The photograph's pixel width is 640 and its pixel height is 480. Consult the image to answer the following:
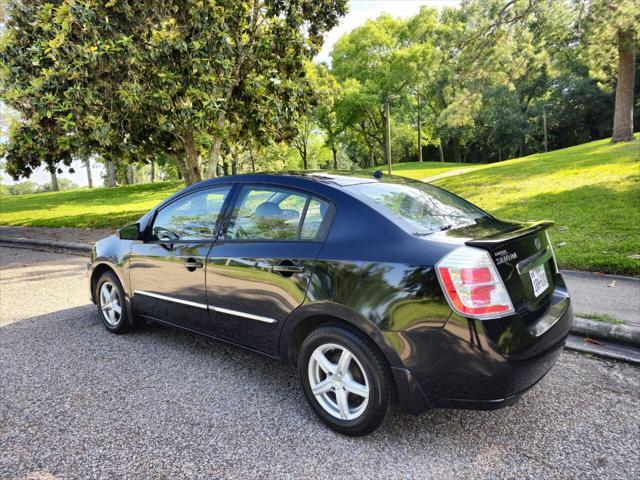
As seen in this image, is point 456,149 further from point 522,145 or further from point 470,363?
point 470,363

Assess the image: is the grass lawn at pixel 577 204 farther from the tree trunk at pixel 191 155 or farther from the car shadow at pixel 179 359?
the car shadow at pixel 179 359

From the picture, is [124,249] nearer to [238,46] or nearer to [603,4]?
[238,46]

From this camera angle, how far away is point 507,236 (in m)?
2.43

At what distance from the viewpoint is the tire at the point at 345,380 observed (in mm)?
2324

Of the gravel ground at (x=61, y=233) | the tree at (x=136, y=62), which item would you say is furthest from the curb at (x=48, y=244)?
the tree at (x=136, y=62)

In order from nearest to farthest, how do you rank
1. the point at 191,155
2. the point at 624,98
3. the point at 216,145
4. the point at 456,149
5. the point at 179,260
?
the point at 179,260, the point at 191,155, the point at 216,145, the point at 624,98, the point at 456,149

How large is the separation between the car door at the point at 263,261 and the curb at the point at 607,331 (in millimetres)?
2650

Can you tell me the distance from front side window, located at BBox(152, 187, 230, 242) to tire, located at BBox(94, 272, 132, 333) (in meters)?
0.82

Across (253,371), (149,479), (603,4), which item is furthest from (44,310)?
(603,4)

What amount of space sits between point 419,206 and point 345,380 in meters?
1.24

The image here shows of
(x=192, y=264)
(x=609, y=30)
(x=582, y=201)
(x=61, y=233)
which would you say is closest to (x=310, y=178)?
(x=192, y=264)

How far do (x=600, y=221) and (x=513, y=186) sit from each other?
5109 mm

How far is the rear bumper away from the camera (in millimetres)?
2080

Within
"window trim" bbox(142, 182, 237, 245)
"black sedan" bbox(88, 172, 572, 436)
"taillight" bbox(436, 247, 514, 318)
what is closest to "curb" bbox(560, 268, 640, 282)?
"black sedan" bbox(88, 172, 572, 436)
